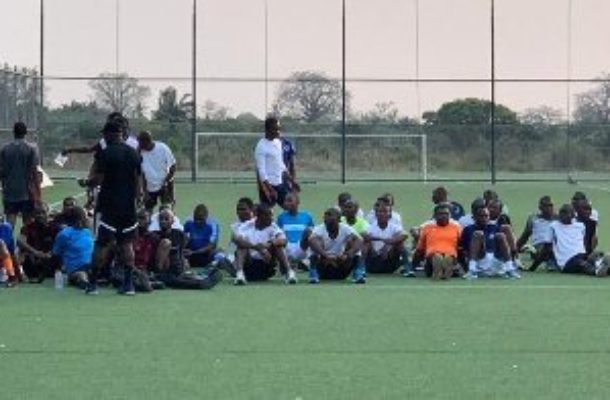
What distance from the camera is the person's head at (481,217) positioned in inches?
666

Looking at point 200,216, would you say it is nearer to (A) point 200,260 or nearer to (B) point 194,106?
(A) point 200,260

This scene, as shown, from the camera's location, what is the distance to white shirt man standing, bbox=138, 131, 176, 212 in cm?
1756

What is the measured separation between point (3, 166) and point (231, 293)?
420cm

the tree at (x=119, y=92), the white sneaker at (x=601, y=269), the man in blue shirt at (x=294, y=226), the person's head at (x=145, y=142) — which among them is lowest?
the white sneaker at (x=601, y=269)

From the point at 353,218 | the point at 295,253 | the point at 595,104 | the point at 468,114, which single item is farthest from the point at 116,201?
the point at 595,104

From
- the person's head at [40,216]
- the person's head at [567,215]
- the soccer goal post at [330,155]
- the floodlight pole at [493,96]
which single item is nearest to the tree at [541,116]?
the floodlight pole at [493,96]

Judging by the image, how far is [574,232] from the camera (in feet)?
57.4

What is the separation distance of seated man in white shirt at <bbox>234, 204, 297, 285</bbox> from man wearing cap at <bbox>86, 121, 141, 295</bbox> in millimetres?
1791

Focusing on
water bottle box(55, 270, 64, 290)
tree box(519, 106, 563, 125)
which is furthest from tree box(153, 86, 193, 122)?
water bottle box(55, 270, 64, 290)

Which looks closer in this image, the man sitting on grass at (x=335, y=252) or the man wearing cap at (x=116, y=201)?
the man wearing cap at (x=116, y=201)

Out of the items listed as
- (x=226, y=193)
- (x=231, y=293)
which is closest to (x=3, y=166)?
(x=231, y=293)

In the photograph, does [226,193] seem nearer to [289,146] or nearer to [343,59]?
[343,59]

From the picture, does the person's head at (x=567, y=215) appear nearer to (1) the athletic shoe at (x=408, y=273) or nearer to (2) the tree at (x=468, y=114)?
(1) the athletic shoe at (x=408, y=273)

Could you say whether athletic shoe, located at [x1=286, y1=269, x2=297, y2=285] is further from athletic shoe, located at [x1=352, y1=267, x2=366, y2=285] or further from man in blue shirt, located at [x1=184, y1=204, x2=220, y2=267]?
man in blue shirt, located at [x1=184, y1=204, x2=220, y2=267]
